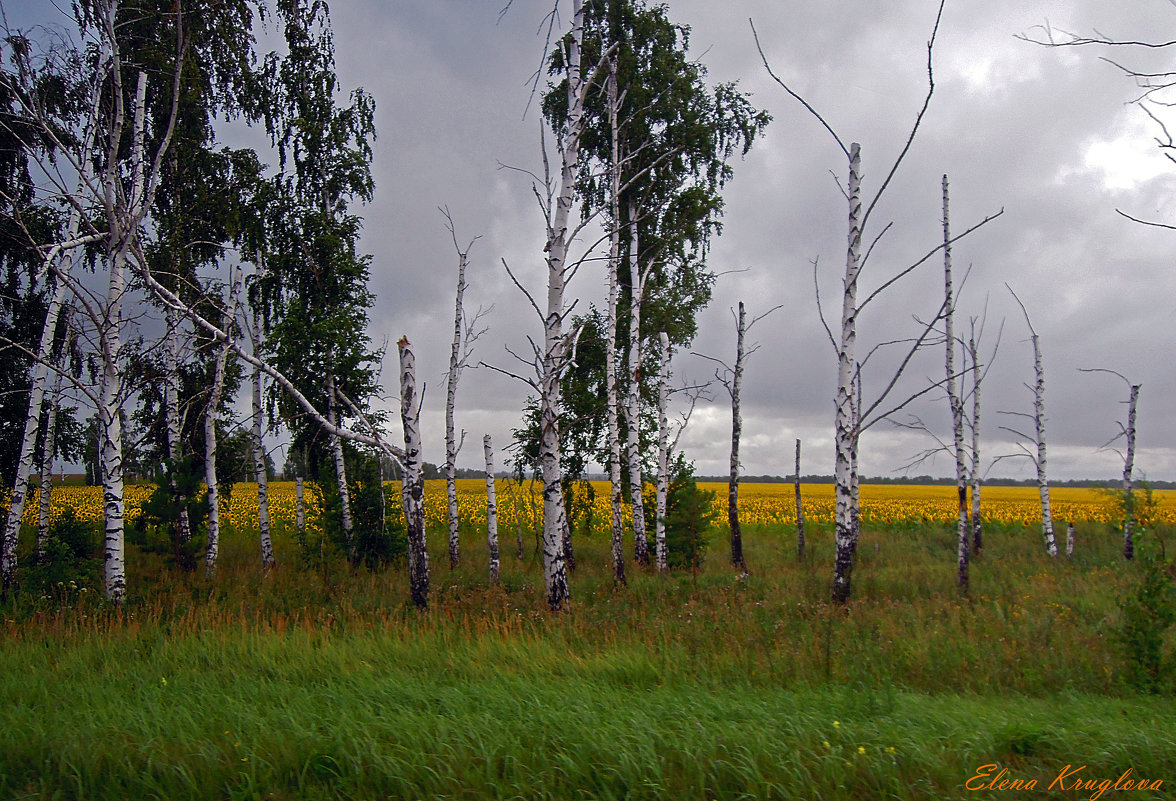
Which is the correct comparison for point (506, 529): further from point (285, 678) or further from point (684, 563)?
point (285, 678)

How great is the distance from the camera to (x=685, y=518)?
14.1m

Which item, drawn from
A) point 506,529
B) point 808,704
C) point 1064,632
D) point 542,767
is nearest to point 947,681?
point 808,704

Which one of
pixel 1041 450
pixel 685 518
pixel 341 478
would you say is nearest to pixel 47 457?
pixel 341 478

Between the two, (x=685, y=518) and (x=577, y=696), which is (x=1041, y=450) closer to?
(x=685, y=518)

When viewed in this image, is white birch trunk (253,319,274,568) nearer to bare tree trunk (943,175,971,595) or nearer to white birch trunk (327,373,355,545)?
white birch trunk (327,373,355,545)

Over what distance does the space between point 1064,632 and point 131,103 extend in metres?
17.4

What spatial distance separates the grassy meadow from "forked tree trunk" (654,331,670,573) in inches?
99.1

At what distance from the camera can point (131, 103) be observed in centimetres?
1179

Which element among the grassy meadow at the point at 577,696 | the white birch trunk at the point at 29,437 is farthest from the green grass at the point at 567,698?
the white birch trunk at the point at 29,437

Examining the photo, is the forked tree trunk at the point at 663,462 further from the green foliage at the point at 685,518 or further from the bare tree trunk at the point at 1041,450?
the bare tree trunk at the point at 1041,450

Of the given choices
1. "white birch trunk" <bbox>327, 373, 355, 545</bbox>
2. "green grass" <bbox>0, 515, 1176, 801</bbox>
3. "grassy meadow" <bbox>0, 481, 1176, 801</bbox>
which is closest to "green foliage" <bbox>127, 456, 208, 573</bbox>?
"grassy meadow" <bbox>0, 481, 1176, 801</bbox>

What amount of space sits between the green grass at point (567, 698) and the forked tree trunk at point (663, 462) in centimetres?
326

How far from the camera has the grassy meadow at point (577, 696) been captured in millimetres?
3500

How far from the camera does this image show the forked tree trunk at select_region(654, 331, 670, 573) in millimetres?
13703
